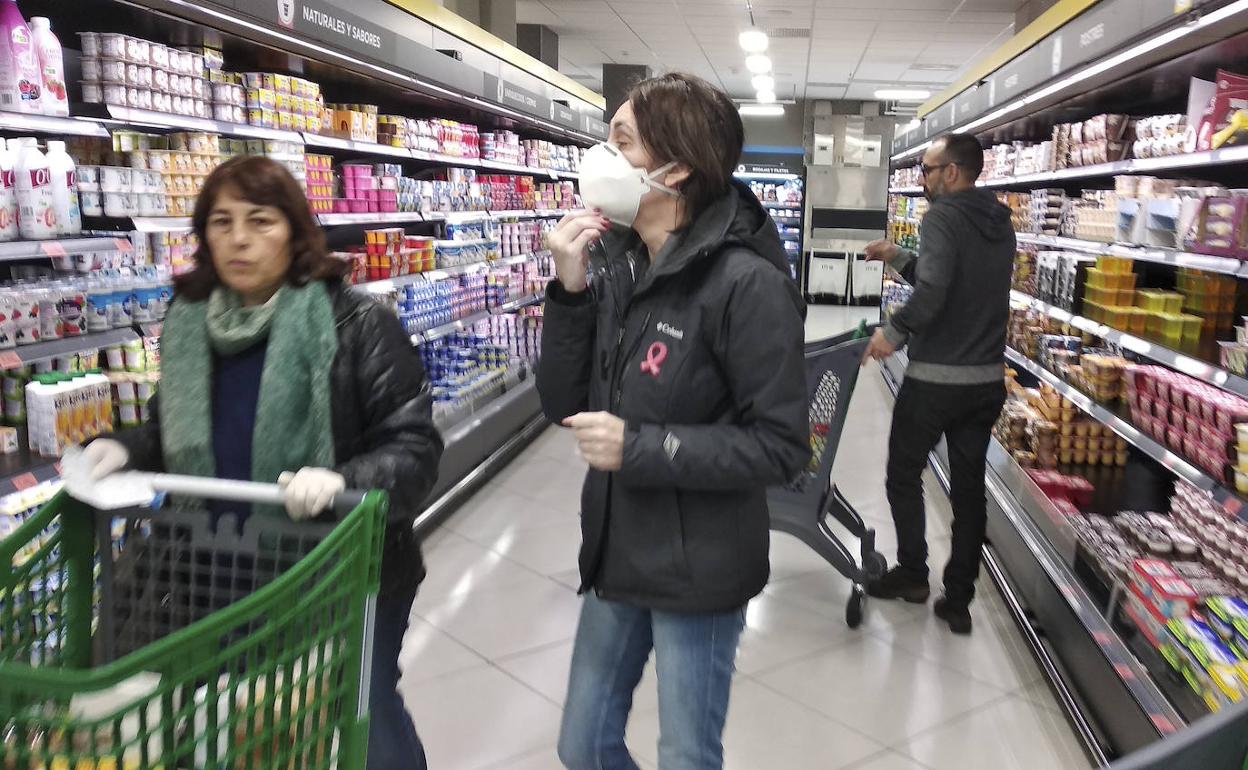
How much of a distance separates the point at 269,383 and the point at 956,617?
8.77ft

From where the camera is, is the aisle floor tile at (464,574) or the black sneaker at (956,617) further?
the aisle floor tile at (464,574)

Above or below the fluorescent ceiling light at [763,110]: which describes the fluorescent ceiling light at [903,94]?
above

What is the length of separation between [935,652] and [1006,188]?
425cm

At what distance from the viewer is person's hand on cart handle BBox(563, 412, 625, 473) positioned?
1480 millimetres

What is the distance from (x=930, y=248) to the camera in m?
3.34

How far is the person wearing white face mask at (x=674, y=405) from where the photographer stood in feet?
4.95

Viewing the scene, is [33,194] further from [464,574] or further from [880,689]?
[880,689]

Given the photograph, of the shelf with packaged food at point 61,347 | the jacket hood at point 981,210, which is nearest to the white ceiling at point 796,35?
the jacket hood at point 981,210

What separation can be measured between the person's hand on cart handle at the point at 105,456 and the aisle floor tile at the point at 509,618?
180cm

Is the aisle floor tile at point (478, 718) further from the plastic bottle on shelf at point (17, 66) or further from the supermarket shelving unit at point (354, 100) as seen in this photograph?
the plastic bottle on shelf at point (17, 66)

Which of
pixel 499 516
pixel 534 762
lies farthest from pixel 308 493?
pixel 499 516

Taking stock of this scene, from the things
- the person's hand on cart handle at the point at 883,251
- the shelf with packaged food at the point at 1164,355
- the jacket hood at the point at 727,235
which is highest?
the jacket hood at the point at 727,235

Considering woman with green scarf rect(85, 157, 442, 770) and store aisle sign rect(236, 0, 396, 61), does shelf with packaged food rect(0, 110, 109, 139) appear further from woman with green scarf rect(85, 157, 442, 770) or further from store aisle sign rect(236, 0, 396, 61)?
woman with green scarf rect(85, 157, 442, 770)

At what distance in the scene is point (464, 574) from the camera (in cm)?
389
